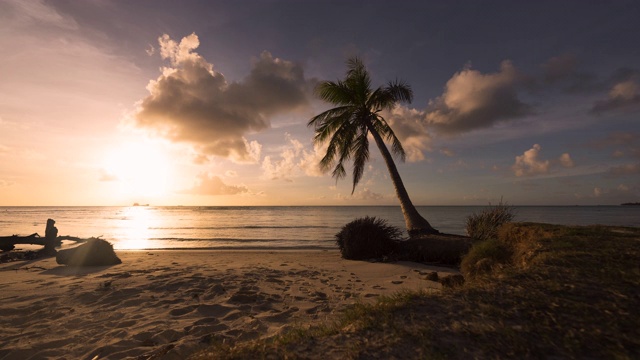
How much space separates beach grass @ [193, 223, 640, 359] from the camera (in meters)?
2.38

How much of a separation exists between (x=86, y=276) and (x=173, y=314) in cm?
440

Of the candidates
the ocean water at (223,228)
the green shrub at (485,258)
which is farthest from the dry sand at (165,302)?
the ocean water at (223,228)

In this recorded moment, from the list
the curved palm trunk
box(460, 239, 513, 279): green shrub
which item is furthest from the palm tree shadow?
the curved palm trunk

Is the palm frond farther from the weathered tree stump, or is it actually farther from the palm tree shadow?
the weathered tree stump

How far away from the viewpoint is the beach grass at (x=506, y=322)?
2377 mm

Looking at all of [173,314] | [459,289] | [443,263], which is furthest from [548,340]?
[443,263]

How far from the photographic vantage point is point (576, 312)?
9.08 feet

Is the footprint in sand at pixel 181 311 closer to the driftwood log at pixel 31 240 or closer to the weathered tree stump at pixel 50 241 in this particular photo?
the weathered tree stump at pixel 50 241

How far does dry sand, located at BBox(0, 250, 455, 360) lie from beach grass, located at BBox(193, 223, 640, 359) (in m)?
1.30

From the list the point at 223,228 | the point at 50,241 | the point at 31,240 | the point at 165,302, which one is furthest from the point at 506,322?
the point at 223,228

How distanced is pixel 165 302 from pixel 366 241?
21.5 feet

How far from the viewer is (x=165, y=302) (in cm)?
549

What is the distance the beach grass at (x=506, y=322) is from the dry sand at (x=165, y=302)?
Answer: 1.30 metres

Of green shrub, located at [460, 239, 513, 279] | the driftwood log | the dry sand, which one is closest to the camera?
the dry sand
